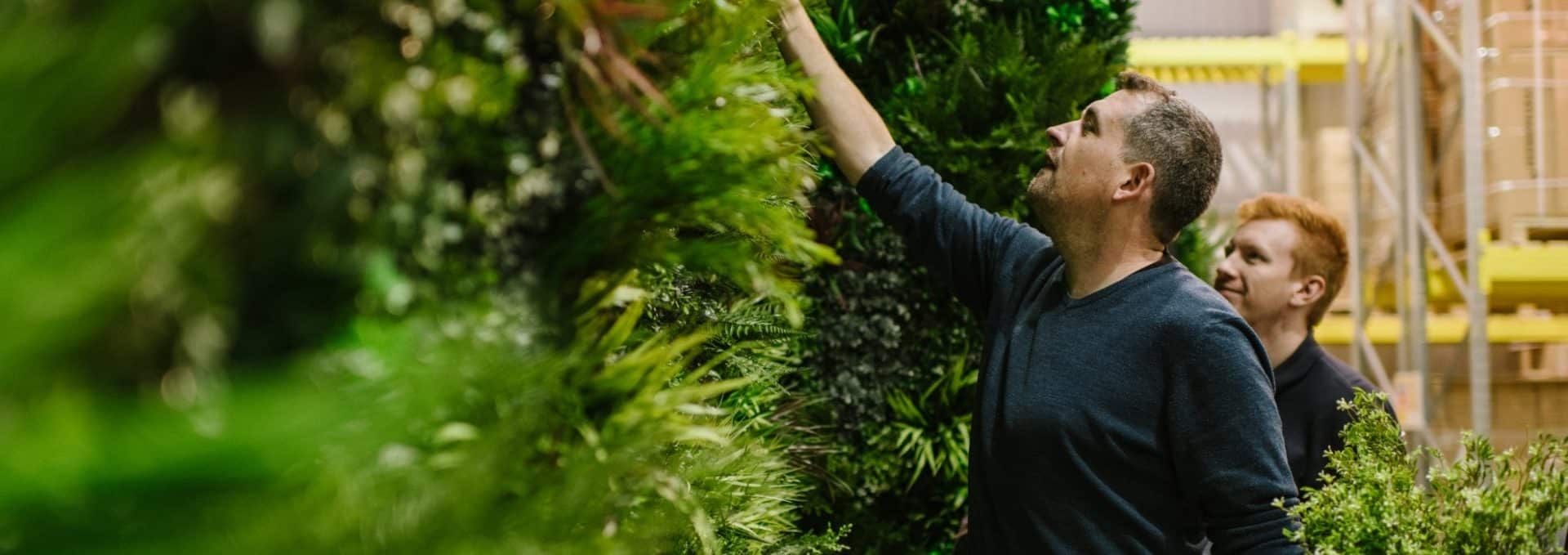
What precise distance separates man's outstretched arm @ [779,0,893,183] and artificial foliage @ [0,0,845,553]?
2.09ft

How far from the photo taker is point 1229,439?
130 cm

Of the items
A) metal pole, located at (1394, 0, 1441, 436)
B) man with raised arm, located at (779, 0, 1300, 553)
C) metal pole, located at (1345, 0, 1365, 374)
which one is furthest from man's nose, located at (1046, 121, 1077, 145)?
metal pole, located at (1345, 0, 1365, 374)

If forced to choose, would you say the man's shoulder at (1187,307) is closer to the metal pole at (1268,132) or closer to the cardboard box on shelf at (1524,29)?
the cardboard box on shelf at (1524,29)

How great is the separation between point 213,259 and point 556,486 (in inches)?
6.6

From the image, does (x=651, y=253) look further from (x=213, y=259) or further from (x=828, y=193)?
(x=828, y=193)

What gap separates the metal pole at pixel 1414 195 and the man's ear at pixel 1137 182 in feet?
14.5

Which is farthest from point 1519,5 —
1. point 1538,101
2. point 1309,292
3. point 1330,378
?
point 1330,378

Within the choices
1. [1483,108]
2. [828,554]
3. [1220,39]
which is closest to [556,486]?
[828,554]

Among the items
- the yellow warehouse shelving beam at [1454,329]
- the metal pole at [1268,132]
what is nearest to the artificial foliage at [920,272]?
the yellow warehouse shelving beam at [1454,329]

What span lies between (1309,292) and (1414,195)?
3.24 meters

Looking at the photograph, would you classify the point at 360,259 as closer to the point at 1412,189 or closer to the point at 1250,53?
the point at 1412,189

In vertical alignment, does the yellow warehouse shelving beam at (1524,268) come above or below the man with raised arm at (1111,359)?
below

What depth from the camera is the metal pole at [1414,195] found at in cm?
526

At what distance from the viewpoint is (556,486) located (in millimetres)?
433
